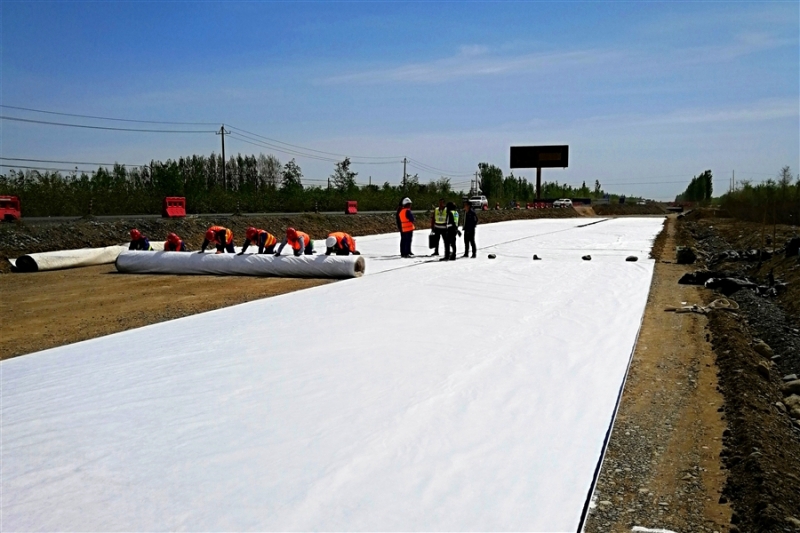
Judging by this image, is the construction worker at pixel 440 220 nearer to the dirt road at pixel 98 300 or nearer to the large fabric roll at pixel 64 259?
the dirt road at pixel 98 300

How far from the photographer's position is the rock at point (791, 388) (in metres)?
5.05

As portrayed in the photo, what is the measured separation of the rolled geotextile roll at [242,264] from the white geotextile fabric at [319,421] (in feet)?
9.98

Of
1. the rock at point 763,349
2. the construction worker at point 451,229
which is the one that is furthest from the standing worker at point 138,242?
the rock at point 763,349

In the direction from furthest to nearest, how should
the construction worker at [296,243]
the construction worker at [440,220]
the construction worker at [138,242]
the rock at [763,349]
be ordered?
the construction worker at [440,220], the construction worker at [138,242], the construction worker at [296,243], the rock at [763,349]

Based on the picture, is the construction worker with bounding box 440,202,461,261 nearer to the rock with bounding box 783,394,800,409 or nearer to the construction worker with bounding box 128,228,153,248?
the construction worker with bounding box 128,228,153,248

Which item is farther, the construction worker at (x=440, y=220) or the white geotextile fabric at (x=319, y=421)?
the construction worker at (x=440, y=220)

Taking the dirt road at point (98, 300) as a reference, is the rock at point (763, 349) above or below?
below

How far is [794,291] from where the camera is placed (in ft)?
30.2

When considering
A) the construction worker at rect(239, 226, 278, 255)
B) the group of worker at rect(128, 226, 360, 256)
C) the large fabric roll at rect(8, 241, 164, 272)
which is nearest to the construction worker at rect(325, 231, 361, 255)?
the group of worker at rect(128, 226, 360, 256)

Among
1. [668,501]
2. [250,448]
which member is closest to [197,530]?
[250,448]

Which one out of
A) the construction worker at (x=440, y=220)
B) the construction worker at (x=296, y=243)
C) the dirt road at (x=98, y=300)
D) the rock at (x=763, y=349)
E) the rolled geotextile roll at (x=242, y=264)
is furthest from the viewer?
the construction worker at (x=440, y=220)

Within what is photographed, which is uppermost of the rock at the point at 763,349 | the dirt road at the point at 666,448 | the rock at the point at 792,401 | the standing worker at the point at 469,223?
the standing worker at the point at 469,223

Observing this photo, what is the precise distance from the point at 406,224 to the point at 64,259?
6362mm

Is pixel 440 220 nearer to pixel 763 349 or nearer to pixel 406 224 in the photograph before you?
pixel 406 224
